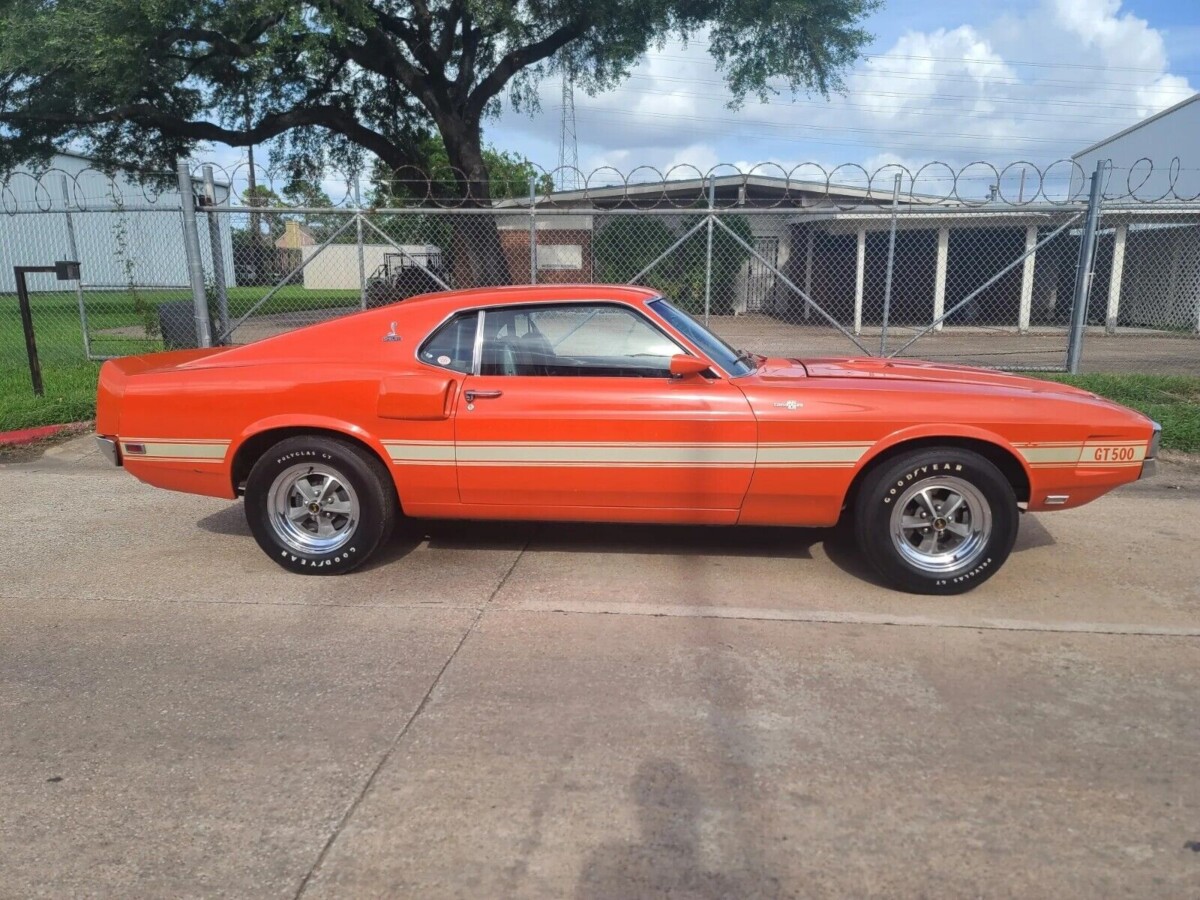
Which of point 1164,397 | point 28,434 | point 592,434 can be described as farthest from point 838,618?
point 28,434

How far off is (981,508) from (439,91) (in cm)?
1831

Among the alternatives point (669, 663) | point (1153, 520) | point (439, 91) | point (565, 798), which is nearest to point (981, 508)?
point (669, 663)

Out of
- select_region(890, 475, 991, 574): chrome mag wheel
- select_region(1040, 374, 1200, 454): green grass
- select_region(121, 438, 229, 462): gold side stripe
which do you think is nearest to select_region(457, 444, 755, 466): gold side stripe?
select_region(890, 475, 991, 574): chrome mag wheel

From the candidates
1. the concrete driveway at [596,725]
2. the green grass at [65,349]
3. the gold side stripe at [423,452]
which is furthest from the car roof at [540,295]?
the green grass at [65,349]

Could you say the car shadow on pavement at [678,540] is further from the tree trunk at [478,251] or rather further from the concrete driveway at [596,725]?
the tree trunk at [478,251]

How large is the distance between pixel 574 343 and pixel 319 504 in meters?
1.61

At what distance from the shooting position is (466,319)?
4.87m

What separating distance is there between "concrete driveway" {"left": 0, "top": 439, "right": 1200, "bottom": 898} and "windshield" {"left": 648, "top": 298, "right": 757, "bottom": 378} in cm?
109

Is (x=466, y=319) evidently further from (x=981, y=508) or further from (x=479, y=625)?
(x=981, y=508)

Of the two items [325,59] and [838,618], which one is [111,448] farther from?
[325,59]

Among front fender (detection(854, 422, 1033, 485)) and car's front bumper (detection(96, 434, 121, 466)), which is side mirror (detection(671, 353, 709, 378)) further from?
car's front bumper (detection(96, 434, 121, 466))

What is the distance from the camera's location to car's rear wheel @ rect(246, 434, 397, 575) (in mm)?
4746

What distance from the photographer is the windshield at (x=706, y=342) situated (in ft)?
15.6

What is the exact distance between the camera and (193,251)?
9.73 m
